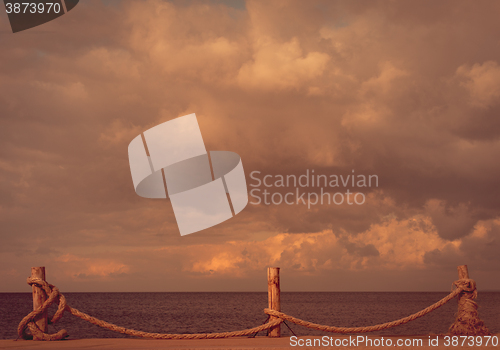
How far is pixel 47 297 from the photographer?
24.2ft

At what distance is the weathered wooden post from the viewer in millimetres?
7672

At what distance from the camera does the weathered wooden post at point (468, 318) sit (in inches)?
302

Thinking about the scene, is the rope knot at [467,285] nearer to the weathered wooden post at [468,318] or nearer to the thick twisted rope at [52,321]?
the weathered wooden post at [468,318]

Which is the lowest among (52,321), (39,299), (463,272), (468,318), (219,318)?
(219,318)

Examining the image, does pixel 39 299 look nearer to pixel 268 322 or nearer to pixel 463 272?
pixel 268 322

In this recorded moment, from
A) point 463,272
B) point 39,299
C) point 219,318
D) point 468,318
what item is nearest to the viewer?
point 39,299

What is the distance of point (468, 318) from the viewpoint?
7730mm

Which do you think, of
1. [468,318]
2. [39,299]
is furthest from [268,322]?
[39,299]

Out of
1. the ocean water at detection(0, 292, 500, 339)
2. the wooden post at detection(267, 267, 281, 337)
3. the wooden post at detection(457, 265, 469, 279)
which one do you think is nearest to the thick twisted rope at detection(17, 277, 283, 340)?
the wooden post at detection(267, 267, 281, 337)

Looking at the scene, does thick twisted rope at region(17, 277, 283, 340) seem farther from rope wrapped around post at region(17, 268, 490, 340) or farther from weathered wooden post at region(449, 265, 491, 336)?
weathered wooden post at region(449, 265, 491, 336)

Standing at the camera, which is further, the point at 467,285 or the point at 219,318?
the point at 219,318

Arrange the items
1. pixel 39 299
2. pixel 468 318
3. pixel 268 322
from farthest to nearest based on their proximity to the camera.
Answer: pixel 468 318
pixel 268 322
pixel 39 299

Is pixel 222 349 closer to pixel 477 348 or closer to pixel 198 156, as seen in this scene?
pixel 477 348

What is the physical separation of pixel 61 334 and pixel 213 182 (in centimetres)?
581
